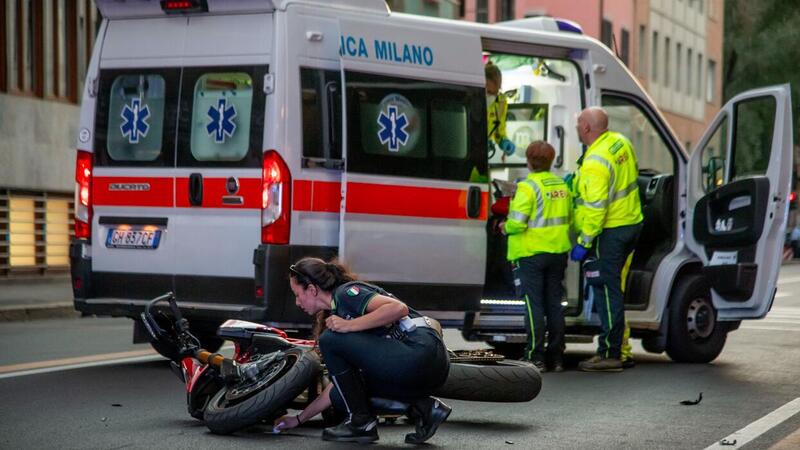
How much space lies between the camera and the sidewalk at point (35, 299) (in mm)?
19828

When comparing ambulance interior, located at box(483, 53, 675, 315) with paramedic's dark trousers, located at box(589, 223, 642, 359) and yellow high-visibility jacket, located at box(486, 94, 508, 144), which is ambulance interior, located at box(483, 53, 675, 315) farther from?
paramedic's dark trousers, located at box(589, 223, 642, 359)

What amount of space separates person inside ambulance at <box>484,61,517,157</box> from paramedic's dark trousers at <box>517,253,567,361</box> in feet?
5.09

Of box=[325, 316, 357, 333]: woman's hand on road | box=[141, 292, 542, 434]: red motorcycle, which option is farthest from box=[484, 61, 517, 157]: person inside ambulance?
box=[325, 316, 357, 333]: woman's hand on road

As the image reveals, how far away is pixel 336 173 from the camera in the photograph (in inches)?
444

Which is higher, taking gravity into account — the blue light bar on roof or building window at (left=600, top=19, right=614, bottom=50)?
building window at (left=600, top=19, right=614, bottom=50)

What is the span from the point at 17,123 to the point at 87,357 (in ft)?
50.8

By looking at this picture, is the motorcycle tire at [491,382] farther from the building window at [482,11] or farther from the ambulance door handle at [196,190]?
the building window at [482,11]

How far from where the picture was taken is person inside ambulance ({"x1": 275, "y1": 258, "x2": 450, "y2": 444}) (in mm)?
7898

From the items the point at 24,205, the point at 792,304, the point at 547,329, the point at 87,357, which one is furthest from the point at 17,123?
the point at 547,329

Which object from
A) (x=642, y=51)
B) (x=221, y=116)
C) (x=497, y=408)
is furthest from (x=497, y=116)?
(x=642, y=51)

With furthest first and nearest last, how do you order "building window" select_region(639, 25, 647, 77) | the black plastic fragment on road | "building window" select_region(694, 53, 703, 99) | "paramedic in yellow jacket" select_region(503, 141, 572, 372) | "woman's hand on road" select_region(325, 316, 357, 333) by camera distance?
1. "building window" select_region(694, 53, 703, 99)
2. "building window" select_region(639, 25, 647, 77)
3. "paramedic in yellow jacket" select_region(503, 141, 572, 372)
4. the black plastic fragment on road
5. "woman's hand on road" select_region(325, 316, 357, 333)

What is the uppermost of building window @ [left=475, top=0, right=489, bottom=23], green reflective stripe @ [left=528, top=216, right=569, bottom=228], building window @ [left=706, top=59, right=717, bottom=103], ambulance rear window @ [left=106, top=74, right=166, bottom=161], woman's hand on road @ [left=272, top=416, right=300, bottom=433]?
building window @ [left=475, top=0, right=489, bottom=23]

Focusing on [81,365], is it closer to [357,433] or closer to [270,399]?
[270,399]

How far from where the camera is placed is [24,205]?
2838 cm
